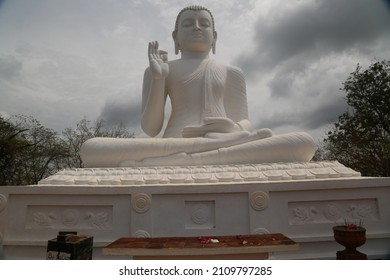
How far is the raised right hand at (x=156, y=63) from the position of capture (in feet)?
17.9

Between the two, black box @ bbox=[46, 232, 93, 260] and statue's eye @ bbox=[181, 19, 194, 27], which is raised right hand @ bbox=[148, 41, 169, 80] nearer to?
statue's eye @ bbox=[181, 19, 194, 27]

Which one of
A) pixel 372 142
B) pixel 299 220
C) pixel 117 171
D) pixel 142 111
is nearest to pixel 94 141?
pixel 117 171

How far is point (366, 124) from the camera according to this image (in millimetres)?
13258

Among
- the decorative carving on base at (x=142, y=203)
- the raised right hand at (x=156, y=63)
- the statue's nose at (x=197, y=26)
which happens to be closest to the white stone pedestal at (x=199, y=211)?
the decorative carving on base at (x=142, y=203)

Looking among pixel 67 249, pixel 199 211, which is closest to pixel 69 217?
pixel 67 249

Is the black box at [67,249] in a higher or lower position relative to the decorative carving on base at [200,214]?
lower

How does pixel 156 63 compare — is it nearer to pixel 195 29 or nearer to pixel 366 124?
pixel 195 29

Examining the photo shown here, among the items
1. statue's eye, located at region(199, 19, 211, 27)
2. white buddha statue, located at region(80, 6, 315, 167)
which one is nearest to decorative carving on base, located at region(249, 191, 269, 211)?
white buddha statue, located at region(80, 6, 315, 167)

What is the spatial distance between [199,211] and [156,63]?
285 cm

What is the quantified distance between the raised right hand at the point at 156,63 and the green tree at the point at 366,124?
404 inches

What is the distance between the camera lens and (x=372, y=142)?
13039mm

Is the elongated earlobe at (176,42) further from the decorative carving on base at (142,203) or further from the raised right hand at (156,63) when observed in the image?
the decorative carving on base at (142,203)

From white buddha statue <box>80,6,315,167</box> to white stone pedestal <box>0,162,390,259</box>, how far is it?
86 centimetres

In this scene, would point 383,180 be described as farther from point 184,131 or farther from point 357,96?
point 357,96
